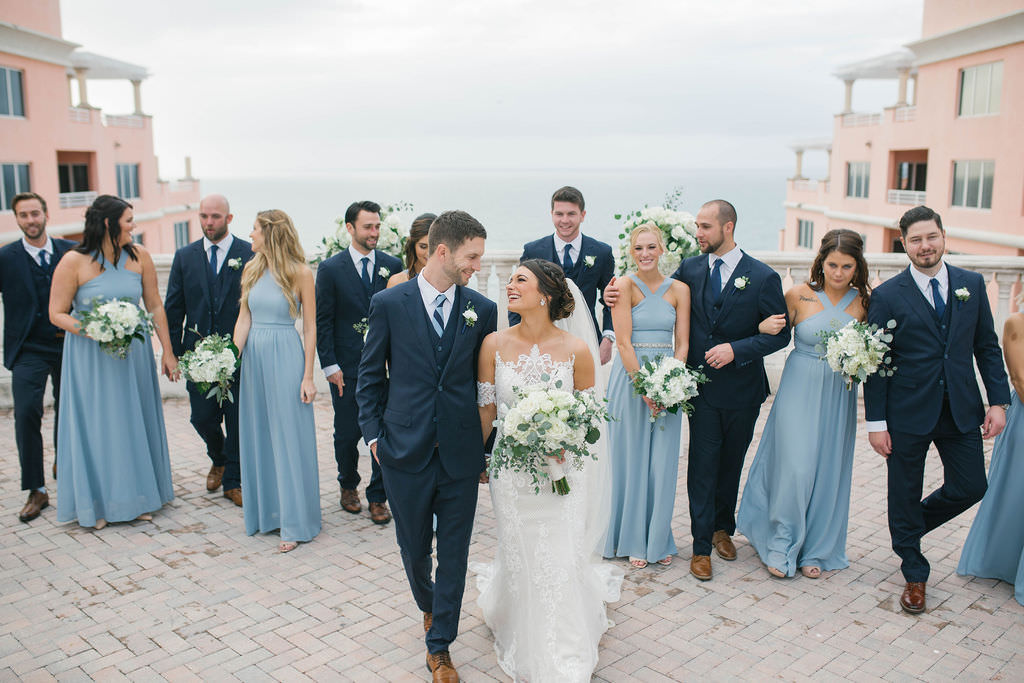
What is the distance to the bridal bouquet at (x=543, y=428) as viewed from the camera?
4164 mm

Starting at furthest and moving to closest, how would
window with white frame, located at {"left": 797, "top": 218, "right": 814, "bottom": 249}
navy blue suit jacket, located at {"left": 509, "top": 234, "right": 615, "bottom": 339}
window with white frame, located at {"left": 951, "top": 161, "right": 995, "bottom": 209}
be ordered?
window with white frame, located at {"left": 797, "top": 218, "right": 814, "bottom": 249} < window with white frame, located at {"left": 951, "top": 161, "right": 995, "bottom": 209} < navy blue suit jacket, located at {"left": 509, "top": 234, "right": 615, "bottom": 339}

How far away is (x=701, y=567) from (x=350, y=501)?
3.07m

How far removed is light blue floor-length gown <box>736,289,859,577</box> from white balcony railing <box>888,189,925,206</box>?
3873cm

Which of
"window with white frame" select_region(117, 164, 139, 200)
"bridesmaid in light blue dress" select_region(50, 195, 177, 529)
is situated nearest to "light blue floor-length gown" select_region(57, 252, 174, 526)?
"bridesmaid in light blue dress" select_region(50, 195, 177, 529)

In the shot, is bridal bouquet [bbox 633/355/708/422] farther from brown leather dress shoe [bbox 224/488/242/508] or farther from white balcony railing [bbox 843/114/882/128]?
white balcony railing [bbox 843/114/882/128]

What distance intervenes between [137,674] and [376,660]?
1.34m

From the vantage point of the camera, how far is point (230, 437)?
288 inches

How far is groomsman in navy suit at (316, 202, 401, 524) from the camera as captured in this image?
6.68 m

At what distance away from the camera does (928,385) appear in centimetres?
527

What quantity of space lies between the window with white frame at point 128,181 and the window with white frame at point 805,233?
147 feet

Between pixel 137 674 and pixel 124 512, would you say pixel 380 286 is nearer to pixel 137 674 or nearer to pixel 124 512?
pixel 124 512

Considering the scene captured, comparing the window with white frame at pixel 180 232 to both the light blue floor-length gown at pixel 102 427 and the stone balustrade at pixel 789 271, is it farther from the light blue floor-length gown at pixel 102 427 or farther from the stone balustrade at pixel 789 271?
the light blue floor-length gown at pixel 102 427

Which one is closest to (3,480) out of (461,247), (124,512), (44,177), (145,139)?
(124,512)

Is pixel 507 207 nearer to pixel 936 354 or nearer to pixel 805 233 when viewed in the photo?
pixel 805 233
